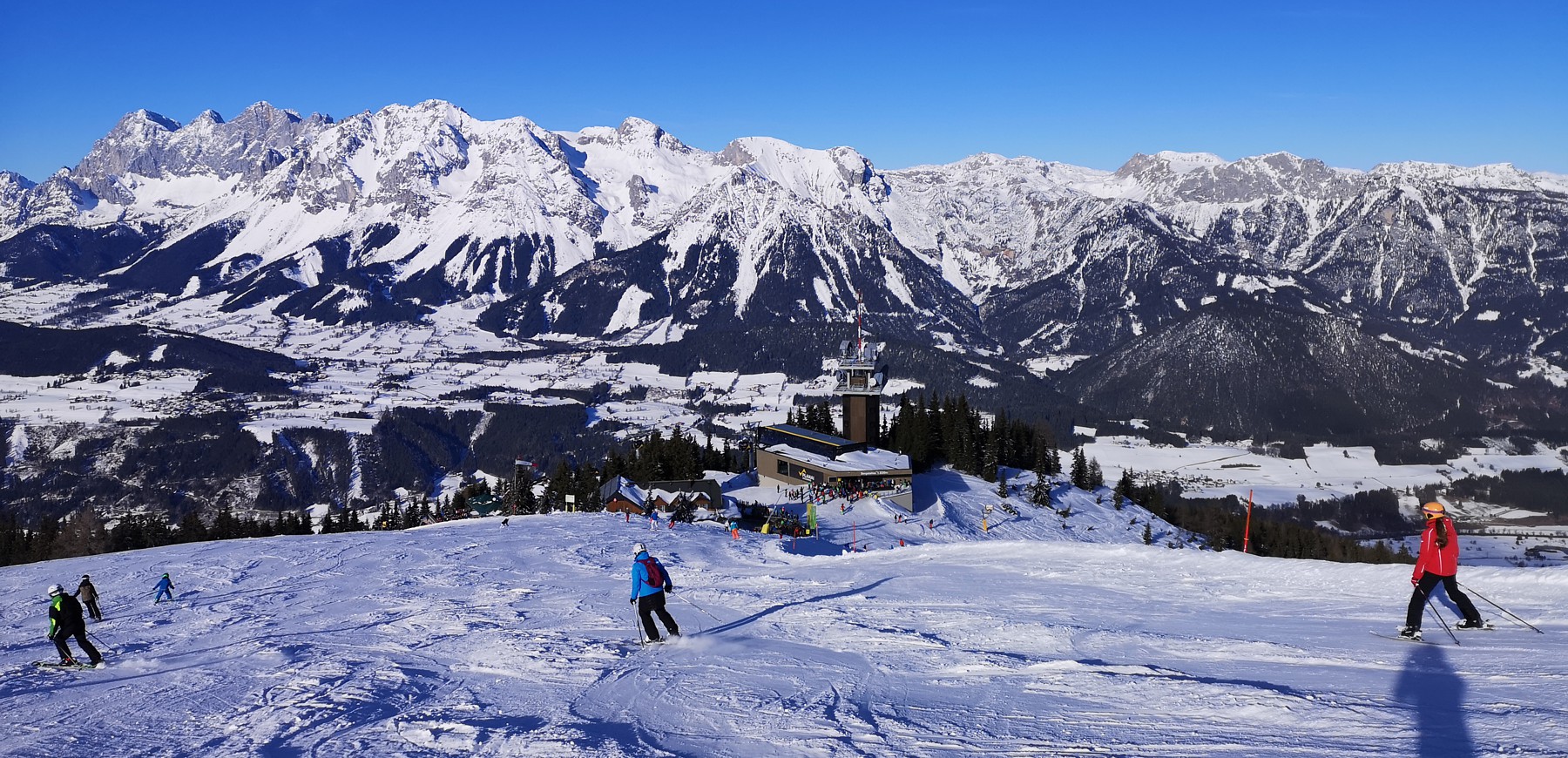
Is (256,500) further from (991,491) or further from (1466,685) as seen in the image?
(1466,685)

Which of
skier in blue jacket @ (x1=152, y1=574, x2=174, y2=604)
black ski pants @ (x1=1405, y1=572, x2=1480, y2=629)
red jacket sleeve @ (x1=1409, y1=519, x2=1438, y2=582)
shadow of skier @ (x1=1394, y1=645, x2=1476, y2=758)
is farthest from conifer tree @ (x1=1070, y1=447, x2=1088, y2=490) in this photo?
shadow of skier @ (x1=1394, y1=645, x2=1476, y2=758)

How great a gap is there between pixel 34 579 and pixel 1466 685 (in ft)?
110

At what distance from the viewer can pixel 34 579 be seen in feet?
94.2

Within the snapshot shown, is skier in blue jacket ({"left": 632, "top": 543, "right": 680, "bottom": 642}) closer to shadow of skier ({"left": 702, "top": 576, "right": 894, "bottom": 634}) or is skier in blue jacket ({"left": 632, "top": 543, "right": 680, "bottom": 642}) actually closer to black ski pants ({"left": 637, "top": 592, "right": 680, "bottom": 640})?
black ski pants ({"left": 637, "top": 592, "right": 680, "bottom": 640})

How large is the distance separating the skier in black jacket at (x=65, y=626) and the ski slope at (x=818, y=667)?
579mm

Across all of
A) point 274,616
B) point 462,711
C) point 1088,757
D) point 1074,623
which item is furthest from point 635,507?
point 1088,757

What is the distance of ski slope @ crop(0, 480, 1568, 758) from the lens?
10398 mm

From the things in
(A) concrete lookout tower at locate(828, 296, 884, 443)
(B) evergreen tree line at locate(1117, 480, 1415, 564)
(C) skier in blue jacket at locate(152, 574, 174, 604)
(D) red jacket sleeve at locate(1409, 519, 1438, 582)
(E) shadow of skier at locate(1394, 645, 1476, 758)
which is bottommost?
(B) evergreen tree line at locate(1117, 480, 1415, 564)

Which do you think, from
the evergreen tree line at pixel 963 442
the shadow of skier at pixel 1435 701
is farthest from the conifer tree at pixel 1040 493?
the shadow of skier at pixel 1435 701

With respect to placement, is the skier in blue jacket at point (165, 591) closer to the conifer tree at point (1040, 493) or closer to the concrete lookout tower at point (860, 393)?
the conifer tree at point (1040, 493)

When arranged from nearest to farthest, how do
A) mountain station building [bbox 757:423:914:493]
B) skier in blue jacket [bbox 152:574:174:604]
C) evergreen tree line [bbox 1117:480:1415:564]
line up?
1. skier in blue jacket [bbox 152:574:174:604]
2. mountain station building [bbox 757:423:914:493]
3. evergreen tree line [bbox 1117:480:1415:564]

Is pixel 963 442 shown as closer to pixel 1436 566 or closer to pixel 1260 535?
pixel 1260 535

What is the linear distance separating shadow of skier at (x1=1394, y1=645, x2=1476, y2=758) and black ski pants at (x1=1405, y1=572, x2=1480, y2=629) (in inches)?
23.5

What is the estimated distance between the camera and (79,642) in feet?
52.8
